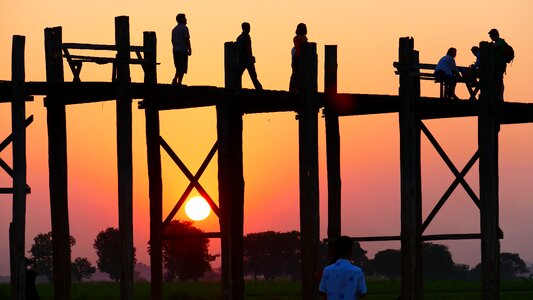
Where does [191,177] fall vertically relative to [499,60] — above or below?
below

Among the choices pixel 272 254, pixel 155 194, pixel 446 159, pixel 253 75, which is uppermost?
pixel 253 75

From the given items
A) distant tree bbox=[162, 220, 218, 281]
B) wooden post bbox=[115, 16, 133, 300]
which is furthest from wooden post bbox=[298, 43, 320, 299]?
distant tree bbox=[162, 220, 218, 281]

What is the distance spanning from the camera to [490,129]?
1052 inches

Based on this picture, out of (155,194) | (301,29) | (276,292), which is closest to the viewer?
(301,29)

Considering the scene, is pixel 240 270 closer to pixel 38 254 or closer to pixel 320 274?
pixel 320 274

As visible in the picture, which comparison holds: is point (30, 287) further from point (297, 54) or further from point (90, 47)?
point (297, 54)

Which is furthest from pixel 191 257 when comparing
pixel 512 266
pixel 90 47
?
pixel 90 47

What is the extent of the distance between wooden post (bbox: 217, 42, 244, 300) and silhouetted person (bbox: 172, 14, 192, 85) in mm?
681

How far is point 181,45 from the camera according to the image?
1003 inches

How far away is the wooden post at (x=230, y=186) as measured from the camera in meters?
24.8

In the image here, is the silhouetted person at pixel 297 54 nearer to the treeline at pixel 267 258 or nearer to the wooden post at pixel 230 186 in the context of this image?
the wooden post at pixel 230 186

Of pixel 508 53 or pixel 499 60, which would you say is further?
pixel 508 53

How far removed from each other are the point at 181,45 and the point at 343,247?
34.9ft

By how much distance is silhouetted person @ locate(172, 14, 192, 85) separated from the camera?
25.4 meters
